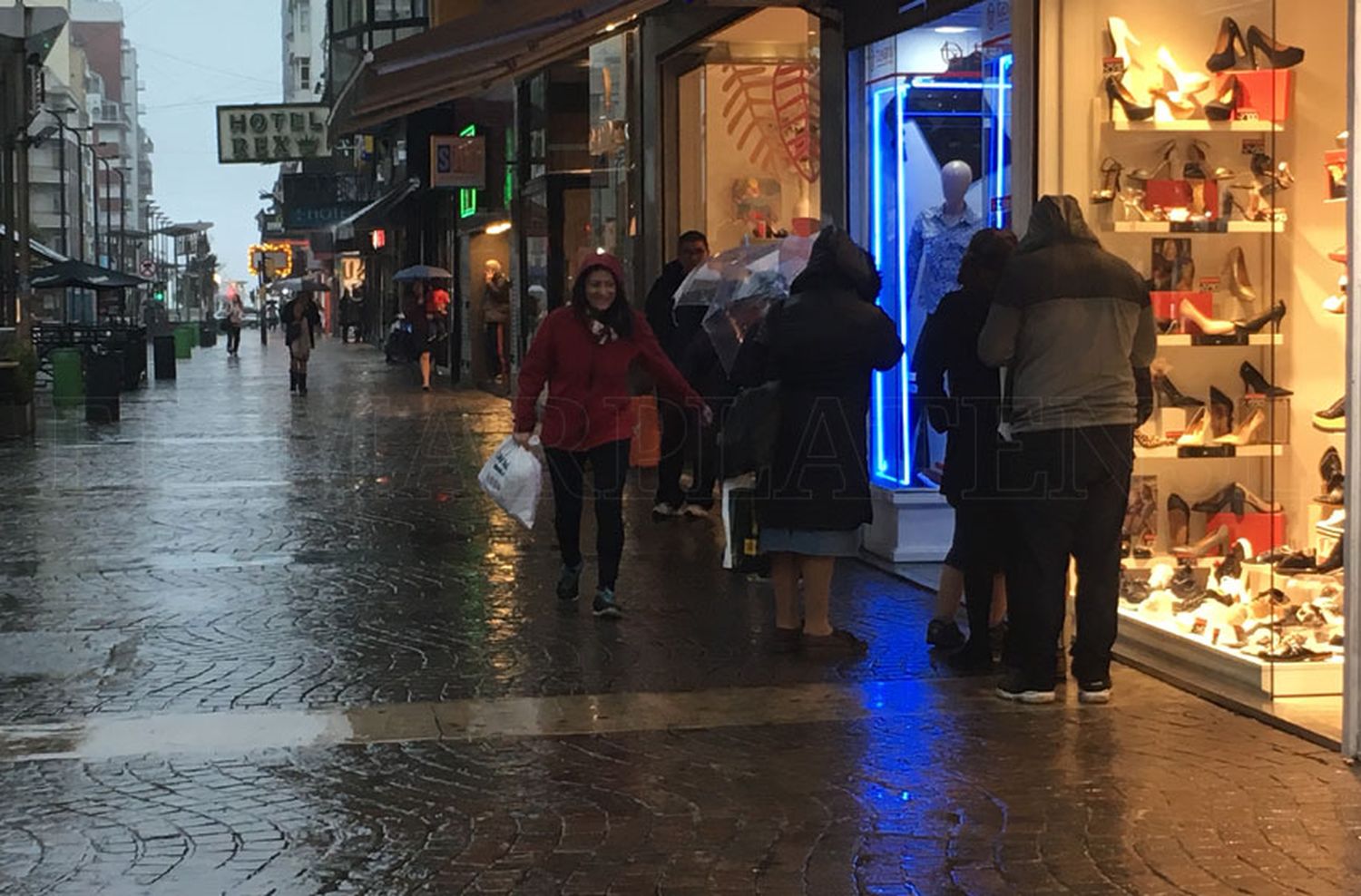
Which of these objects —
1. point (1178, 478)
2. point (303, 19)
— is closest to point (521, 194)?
point (1178, 478)

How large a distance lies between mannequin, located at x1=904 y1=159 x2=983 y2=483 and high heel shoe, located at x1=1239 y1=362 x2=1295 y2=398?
2.78m

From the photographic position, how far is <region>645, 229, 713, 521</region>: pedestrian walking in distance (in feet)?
41.8

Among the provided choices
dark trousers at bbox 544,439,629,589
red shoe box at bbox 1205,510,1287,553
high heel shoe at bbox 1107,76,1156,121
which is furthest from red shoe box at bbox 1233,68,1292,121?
dark trousers at bbox 544,439,629,589

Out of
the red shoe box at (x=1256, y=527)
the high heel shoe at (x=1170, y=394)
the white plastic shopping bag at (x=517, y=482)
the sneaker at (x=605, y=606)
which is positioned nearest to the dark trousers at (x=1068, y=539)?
the red shoe box at (x=1256, y=527)

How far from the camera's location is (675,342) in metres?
13.0

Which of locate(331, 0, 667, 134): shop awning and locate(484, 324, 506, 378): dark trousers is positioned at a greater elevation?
locate(331, 0, 667, 134): shop awning

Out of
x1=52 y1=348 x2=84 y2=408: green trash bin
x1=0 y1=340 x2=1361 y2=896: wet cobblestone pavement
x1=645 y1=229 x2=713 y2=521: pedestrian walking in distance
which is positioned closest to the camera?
x1=0 y1=340 x2=1361 y2=896: wet cobblestone pavement

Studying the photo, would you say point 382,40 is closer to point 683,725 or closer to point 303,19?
point 683,725

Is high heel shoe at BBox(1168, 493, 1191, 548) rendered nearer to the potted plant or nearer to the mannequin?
the mannequin

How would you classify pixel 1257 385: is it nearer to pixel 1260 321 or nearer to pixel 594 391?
pixel 1260 321

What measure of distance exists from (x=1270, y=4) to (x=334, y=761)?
476 centimetres

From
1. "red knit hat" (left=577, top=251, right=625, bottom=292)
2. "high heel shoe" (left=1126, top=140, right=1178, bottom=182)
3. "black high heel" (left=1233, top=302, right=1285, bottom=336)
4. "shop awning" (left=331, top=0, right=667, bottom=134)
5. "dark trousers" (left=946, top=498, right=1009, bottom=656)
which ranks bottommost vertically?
"dark trousers" (left=946, top=498, right=1009, bottom=656)

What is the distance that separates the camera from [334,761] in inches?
263

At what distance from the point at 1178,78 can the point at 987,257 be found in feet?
4.07
